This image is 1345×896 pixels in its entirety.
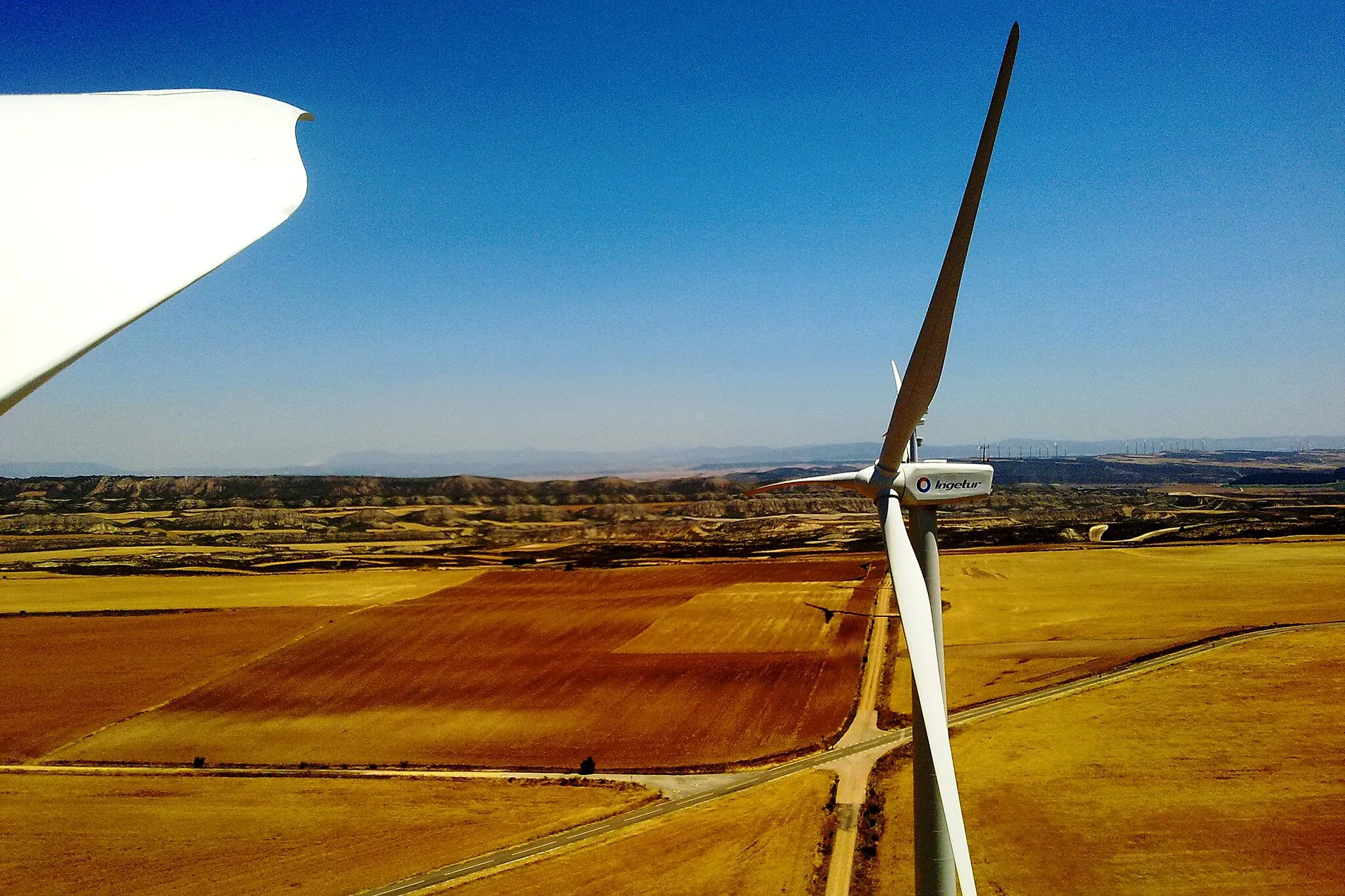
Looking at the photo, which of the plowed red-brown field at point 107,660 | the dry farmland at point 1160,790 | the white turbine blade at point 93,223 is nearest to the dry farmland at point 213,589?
the plowed red-brown field at point 107,660

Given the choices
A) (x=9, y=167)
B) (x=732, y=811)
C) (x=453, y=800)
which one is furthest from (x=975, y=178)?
(x=453, y=800)

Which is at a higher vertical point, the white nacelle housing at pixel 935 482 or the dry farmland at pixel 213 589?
the white nacelle housing at pixel 935 482

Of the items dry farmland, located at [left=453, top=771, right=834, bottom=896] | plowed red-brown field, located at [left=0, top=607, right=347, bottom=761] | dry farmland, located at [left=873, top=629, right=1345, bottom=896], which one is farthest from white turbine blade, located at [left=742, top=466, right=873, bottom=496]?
plowed red-brown field, located at [left=0, top=607, right=347, bottom=761]

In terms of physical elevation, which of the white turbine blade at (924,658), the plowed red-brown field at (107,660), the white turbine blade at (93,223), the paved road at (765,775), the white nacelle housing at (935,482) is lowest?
the paved road at (765,775)

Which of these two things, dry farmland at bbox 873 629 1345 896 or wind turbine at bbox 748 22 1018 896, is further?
dry farmland at bbox 873 629 1345 896

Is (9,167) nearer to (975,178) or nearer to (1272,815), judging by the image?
(975,178)

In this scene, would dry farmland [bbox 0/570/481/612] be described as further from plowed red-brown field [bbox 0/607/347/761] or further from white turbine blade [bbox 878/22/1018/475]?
white turbine blade [bbox 878/22/1018/475]

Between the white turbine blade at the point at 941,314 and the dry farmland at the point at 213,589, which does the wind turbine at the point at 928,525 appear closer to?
the white turbine blade at the point at 941,314
